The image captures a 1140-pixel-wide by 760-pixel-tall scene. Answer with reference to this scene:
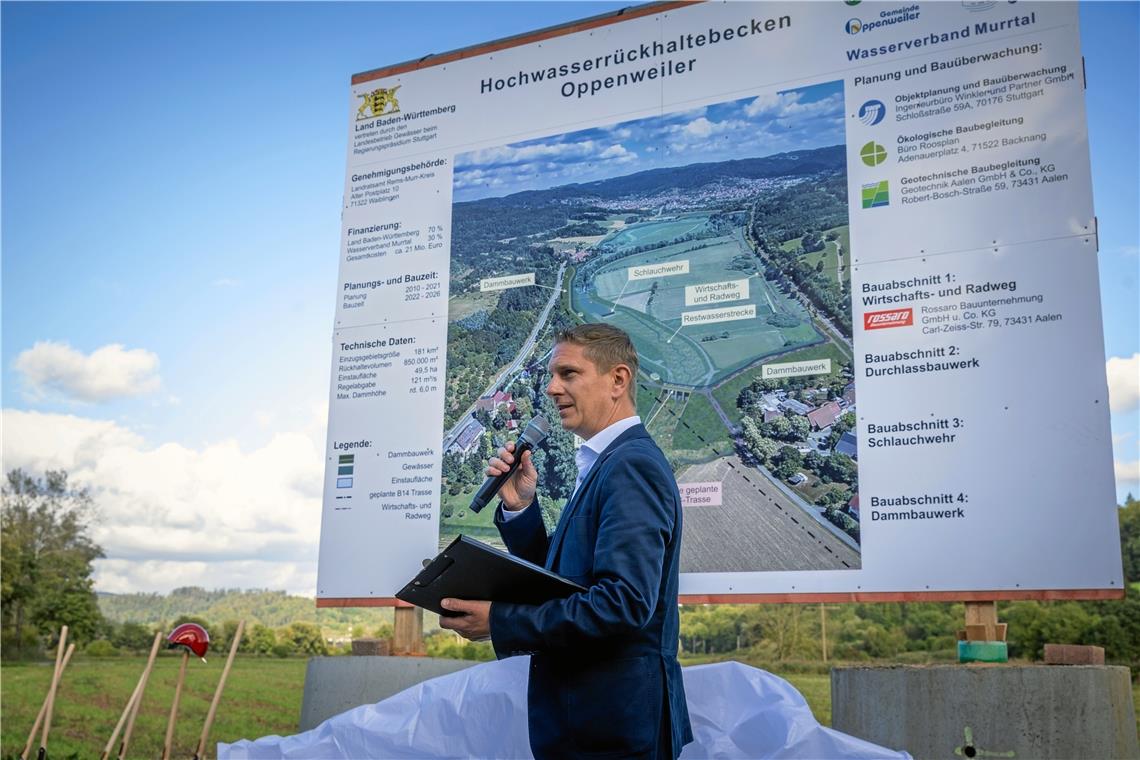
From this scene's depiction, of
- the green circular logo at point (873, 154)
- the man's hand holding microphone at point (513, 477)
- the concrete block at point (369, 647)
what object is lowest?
the concrete block at point (369, 647)

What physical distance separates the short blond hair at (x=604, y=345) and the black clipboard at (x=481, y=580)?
0.47 meters

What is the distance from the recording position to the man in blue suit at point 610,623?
5.06 ft

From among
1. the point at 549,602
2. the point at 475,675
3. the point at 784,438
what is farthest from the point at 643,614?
the point at 784,438

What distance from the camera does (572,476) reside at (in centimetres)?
346

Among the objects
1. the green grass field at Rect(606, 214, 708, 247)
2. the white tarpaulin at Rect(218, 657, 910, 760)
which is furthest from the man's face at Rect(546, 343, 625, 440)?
the green grass field at Rect(606, 214, 708, 247)

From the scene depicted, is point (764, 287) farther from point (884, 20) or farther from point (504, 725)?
point (504, 725)

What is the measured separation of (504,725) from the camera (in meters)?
2.76

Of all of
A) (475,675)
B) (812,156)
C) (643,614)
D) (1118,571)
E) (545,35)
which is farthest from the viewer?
(545,35)

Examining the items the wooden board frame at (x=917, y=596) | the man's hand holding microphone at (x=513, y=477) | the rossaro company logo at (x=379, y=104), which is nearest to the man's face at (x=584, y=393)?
the man's hand holding microphone at (x=513, y=477)

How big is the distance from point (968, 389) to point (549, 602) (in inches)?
73.2

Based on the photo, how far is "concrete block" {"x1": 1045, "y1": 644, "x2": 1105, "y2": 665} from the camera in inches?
104

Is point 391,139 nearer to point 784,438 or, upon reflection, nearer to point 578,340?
point 784,438

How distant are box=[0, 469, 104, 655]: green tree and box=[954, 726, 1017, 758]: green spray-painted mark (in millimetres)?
4873

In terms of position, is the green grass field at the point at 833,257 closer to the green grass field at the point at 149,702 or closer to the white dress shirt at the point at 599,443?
the white dress shirt at the point at 599,443
